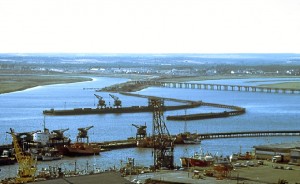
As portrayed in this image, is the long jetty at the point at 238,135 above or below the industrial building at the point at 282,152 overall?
below

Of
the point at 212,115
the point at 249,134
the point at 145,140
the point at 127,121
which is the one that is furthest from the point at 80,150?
the point at 212,115

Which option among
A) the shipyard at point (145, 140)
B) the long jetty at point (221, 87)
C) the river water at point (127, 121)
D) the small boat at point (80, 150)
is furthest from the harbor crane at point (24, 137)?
the long jetty at point (221, 87)

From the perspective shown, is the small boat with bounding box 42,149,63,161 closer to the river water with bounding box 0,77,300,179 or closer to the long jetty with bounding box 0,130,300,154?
the river water with bounding box 0,77,300,179

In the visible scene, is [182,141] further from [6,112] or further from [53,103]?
[53,103]

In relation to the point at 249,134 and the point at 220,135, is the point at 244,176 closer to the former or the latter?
the point at 220,135

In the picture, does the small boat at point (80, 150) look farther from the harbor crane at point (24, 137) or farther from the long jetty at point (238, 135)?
the long jetty at point (238, 135)

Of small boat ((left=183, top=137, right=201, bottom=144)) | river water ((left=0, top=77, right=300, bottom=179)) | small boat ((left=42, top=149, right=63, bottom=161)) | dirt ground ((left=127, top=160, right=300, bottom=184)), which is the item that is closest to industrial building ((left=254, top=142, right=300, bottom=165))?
dirt ground ((left=127, top=160, right=300, bottom=184))
